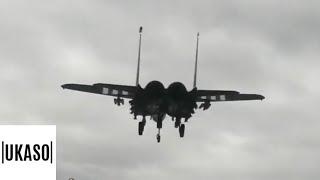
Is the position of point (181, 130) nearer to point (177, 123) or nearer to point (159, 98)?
point (177, 123)

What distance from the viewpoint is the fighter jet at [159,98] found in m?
52.0

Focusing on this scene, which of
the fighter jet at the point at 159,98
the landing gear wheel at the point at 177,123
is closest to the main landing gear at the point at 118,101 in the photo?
the fighter jet at the point at 159,98

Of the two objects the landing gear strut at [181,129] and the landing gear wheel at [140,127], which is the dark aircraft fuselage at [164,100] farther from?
the landing gear wheel at [140,127]

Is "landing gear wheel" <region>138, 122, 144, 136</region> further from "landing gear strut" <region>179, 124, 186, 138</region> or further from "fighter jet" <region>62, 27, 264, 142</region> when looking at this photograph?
"landing gear strut" <region>179, 124, 186, 138</region>

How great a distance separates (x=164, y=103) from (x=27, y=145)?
54.1 feet

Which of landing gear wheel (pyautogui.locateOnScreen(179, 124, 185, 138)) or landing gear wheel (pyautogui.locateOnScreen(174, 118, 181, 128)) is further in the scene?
landing gear wheel (pyautogui.locateOnScreen(179, 124, 185, 138))

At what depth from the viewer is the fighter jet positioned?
5197 cm

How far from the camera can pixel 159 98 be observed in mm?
52125

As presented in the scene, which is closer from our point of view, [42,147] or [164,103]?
[42,147]

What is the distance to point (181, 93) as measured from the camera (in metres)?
52.0

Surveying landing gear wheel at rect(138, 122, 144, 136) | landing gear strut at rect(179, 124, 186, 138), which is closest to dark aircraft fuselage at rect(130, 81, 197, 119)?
landing gear strut at rect(179, 124, 186, 138)

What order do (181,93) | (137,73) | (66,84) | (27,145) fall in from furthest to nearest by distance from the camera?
1. (66,84)
2. (137,73)
3. (181,93)
4. (27,145)

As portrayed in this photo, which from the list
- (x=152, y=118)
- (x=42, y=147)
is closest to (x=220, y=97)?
(x=152, y=118)

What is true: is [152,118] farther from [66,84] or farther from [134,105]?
[66,84]
